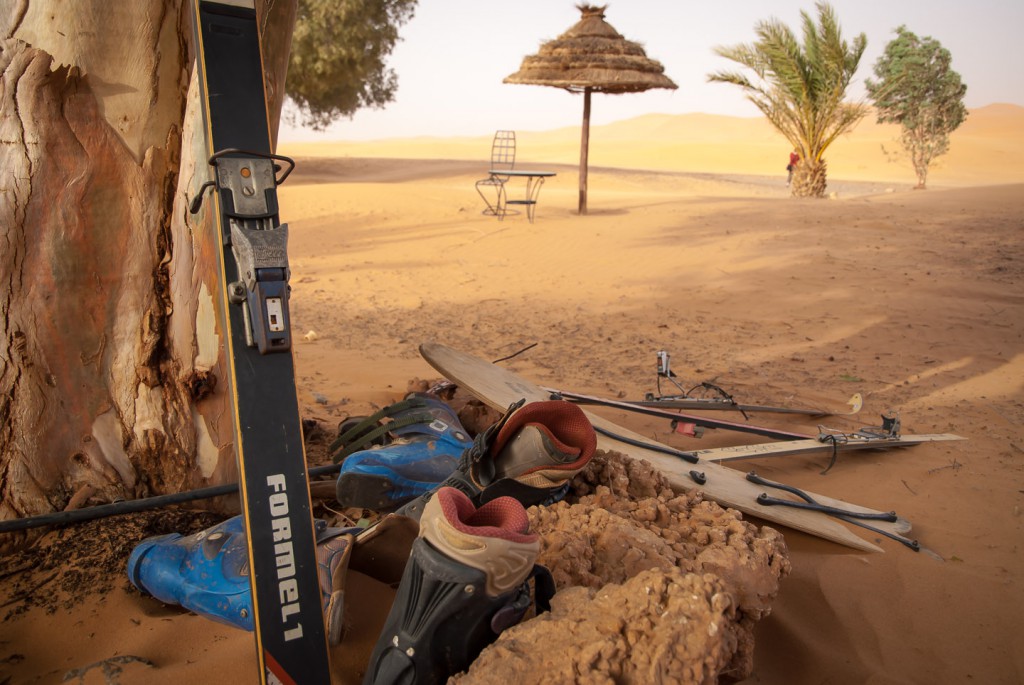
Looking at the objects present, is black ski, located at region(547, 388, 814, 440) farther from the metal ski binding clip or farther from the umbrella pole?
the umbrella pole

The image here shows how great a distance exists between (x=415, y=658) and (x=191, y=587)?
2.58ft

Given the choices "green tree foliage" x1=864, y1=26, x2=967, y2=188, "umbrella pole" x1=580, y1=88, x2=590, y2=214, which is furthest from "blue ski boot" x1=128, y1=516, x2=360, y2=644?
"green tree foliage" x1=864, y1=26, x2=967, y2=188

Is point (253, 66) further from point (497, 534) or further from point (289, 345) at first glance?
point (497, 534)

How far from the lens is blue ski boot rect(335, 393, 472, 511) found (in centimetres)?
230

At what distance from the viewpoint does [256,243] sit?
56.1 inches

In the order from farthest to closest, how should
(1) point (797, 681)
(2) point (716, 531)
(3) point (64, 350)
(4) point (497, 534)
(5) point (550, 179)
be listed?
1. (5) point (550, 179)
2. (3) point (64, 350)
3. (2) point (716, 531)
4. (1) point (797, 681)
5. (4) point (497, 534)

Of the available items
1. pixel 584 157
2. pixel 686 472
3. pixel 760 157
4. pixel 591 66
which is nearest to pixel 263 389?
pixel 686 472

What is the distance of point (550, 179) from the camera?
24.9 meters

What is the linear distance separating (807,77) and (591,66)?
241 inches

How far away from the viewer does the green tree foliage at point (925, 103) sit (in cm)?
2372

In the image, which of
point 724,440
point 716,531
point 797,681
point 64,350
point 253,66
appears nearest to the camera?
point 253,66

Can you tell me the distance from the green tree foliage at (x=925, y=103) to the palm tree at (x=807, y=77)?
815 cm

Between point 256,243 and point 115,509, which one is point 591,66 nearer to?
point 115,509

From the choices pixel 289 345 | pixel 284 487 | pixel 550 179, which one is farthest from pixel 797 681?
pixel 550 179
